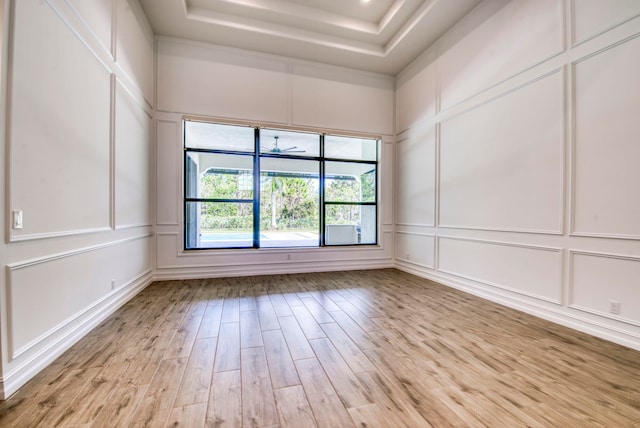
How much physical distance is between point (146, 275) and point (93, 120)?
2349mm

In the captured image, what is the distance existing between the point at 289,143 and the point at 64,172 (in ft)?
11.3

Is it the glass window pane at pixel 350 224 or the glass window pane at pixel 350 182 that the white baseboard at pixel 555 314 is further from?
the glass window pane at pixel 350 182

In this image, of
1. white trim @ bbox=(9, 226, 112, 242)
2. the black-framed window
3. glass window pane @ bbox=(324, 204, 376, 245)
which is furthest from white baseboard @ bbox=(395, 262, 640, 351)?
white trim @ bbox=(9, 226, 112, 242)

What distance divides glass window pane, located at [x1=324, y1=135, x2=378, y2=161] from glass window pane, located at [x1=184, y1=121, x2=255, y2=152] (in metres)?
1.46

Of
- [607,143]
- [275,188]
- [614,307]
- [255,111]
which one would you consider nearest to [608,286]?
[614,307]

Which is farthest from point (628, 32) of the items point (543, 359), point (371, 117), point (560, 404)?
point (371, 117)

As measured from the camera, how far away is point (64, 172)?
2193 mm

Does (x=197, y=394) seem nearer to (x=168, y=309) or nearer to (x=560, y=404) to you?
(x=168, y=309)

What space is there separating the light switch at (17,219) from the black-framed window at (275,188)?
9.22 ft

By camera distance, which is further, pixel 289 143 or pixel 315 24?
pixel 289 143

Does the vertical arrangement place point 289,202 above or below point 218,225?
above

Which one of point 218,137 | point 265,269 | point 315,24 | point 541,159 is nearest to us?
point 541,159

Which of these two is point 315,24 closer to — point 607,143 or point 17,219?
point 607,143

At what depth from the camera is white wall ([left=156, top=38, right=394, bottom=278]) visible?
439cm
